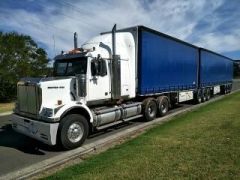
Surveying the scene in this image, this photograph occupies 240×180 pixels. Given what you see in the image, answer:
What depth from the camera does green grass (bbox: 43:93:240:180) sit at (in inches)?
205

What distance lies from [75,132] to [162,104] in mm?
6215

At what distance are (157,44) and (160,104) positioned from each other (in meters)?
2.76

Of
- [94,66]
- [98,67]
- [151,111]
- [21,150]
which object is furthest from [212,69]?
[21,150]

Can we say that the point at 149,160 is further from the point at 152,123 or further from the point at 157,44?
the point at 157,44

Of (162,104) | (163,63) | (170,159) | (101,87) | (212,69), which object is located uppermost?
(212,69)

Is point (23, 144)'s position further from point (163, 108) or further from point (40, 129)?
point (163, 108)

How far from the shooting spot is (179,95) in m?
15.4

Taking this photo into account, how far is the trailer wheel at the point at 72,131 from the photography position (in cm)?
735

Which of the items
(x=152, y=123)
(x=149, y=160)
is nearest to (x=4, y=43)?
(x=152, y=123)

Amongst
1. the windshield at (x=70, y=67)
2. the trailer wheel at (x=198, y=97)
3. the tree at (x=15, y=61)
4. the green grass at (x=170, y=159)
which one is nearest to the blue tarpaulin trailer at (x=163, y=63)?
the trailer wheel at (x=198, y=97)

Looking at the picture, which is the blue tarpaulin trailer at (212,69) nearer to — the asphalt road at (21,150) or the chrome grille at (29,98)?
the asphalt road at (21,150)

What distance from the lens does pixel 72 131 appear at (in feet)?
25.1

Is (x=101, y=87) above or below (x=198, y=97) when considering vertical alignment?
above

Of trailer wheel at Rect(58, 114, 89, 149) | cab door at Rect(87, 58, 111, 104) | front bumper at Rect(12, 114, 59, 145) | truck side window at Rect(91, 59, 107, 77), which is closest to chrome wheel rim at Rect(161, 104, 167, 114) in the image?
cab door at Rect(87, 58, 111, 104)
